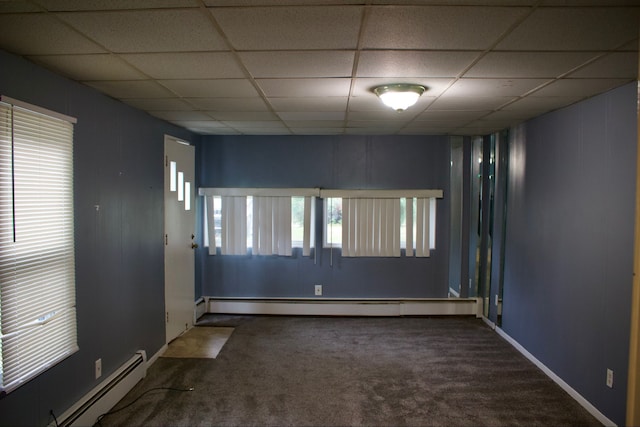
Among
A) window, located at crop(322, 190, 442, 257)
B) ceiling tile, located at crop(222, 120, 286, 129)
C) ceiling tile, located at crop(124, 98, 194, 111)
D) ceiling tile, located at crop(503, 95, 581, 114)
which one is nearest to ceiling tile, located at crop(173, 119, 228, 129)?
ceiling tile, located at crop(222, 120, 286, 129)

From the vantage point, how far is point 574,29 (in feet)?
5.30

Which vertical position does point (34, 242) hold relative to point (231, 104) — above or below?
below

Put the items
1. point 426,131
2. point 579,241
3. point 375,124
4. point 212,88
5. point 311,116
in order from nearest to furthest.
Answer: point 212,88 < point 579,241 < point 311,116 < point 375,124 < point 426,131

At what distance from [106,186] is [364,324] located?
10.2 feet

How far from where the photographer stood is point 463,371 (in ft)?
11.1

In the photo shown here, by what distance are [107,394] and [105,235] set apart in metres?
1.11

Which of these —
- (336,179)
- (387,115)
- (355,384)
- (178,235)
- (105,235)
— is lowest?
(355,384)

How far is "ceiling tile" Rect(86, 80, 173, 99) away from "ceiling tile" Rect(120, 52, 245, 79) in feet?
0.73

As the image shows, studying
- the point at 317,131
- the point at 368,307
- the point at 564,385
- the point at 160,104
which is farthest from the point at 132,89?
the point at 564,385

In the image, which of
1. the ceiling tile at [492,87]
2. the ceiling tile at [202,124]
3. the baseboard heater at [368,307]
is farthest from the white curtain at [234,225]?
the ceiling tile at [492,87]

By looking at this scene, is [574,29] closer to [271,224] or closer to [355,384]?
[355,384]

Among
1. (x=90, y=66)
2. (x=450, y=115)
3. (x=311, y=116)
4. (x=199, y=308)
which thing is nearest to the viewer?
(x=90, y=66)

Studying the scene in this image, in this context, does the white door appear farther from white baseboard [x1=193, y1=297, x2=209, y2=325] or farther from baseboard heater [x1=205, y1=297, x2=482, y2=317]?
baseboard heater [x1=205, y1=297, x2=482, y2=317]

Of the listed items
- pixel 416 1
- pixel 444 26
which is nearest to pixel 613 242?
pixel 444 26
